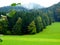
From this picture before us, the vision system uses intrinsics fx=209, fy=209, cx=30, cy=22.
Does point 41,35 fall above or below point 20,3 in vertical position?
below

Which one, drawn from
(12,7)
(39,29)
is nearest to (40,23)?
(39,29)

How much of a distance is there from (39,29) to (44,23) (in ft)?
5.17

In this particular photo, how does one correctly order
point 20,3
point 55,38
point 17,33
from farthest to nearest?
1. point 17,33
2. point 55,38
3. point 20,3

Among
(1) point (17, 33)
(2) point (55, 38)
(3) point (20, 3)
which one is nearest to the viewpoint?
(3) point (20, 3)

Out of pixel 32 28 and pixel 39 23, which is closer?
pixel 39 23

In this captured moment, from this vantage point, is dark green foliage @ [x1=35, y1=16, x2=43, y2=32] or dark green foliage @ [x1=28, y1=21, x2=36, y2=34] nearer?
dark green foliage @ [x1=28, y1=21, x2=36, y2=34]

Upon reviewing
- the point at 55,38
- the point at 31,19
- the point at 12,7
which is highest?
the point at 12,7

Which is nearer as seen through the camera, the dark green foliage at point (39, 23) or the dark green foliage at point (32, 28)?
the dark green foliage at point (32, 28)

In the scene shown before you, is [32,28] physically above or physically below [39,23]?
below

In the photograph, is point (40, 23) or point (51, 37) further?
point (40, 23)

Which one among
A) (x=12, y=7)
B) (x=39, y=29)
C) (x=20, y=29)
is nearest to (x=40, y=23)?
(x=39, y=29)

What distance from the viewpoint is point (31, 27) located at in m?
27.3

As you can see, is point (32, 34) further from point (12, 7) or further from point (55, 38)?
point (12, 7)

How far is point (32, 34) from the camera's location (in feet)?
89.9
